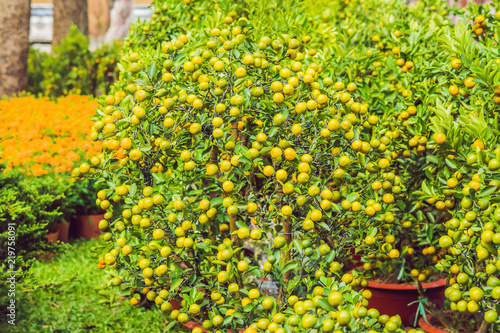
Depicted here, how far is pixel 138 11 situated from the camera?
83.8 ft

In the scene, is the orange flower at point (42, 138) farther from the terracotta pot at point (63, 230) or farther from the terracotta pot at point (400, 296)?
the terracotta pot at point (400, 296)

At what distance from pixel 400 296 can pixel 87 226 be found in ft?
12.6

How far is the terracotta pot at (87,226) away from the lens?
5.28 meters

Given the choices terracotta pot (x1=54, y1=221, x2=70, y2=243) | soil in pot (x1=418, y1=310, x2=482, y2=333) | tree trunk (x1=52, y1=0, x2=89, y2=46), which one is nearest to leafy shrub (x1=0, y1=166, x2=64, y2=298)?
terracotta pot (x1=54, y1=221, x2=70, y2=243)

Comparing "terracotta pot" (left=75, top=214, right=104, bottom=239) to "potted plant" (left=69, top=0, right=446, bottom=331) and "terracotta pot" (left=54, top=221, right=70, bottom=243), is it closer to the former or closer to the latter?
"terracotta pot" (left=54, top=221, right=70, bottom=243)

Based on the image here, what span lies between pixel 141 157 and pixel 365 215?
1280 millimetres

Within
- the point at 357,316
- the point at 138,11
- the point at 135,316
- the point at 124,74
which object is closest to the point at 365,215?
the point at 357,316

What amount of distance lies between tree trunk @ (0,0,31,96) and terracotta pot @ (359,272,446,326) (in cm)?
717

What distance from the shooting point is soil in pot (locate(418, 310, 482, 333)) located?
2725mm

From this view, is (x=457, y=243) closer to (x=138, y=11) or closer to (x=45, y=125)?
(x=45, y=125)

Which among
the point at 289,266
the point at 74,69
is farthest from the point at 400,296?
the point at 74,69

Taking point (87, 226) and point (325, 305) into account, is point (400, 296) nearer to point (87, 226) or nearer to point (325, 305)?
point (325, 305)

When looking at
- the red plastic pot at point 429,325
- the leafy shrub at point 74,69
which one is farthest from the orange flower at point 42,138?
the red plastic pot at point 429,325

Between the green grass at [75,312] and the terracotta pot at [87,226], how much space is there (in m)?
1.09
